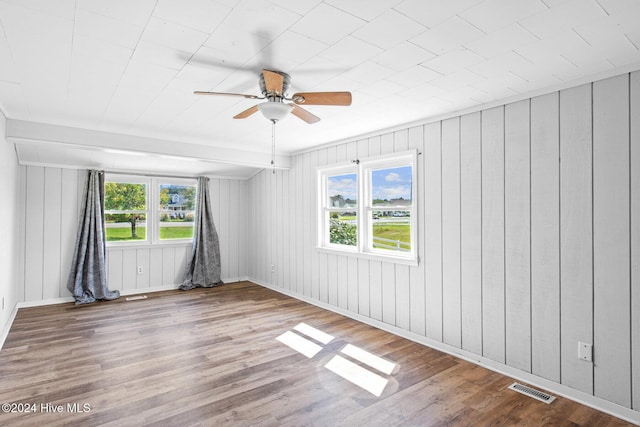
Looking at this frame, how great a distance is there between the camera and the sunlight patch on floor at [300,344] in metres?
3.47

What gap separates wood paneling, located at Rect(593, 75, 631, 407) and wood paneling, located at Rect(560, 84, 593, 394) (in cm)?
4

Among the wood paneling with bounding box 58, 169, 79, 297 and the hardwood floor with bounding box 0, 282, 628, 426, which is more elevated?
the wood paneling with bounding box 58, 169, 79, 297

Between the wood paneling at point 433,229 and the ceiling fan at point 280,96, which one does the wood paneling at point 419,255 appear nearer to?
the wood paneling at point 433,229

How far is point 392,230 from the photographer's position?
164 inches

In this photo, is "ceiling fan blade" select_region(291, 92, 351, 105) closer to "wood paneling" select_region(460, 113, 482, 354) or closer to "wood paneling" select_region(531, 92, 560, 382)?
"wood paneling" select_region(460, 113, 482, 354)

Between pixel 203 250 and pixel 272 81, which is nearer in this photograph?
pixel 272 81

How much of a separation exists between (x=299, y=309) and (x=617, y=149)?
3828 mm

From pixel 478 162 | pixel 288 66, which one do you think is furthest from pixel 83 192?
pixel 478 162

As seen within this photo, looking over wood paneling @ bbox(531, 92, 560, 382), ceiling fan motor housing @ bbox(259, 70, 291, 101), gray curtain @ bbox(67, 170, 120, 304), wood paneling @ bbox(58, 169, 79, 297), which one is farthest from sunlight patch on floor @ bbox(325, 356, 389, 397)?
wood paneling @ bbox(58, 169, 79, 297)

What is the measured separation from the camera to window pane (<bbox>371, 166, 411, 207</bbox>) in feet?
13.0

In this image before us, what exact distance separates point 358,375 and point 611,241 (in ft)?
6.85

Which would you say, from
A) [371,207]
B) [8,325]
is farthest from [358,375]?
[8,325]

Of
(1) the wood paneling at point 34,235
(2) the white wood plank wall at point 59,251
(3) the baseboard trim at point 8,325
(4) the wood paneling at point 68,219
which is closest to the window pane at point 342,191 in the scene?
(2) the white wood plank wall at point 59,251

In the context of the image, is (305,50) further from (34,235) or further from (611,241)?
(34,235)
